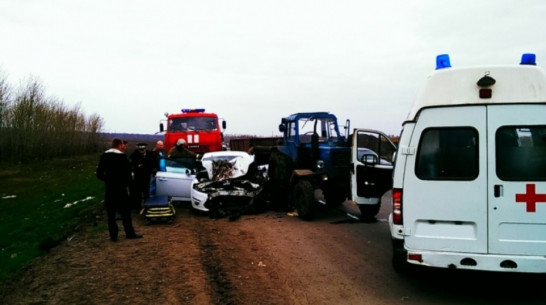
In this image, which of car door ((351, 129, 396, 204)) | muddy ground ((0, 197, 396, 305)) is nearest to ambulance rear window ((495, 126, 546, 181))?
muddy ground ((0, 197, 396, 305))

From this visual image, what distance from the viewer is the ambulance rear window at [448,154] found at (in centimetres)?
511

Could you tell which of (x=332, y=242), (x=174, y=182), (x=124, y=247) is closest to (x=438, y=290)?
(x=332, y=242)

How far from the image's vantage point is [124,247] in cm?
823

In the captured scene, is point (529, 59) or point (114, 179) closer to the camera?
point (529, 59)

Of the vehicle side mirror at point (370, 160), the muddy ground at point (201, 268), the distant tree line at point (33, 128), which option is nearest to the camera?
the muddy ground at point (201, 268)

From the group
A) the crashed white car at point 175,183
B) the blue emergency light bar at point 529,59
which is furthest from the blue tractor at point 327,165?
the blue emergency light bar at point 529,59

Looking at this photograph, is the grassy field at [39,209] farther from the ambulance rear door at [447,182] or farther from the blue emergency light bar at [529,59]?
the blue emergency light bar at [529,59]

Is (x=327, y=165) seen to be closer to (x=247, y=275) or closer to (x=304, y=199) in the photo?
(x=304, y=199)

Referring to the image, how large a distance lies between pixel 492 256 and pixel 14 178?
26.4 meters

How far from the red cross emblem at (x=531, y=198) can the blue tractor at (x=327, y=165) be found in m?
3.32

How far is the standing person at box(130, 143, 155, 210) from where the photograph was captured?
12.0 meters

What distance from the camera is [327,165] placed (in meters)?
11.1

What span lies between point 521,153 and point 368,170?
362cm

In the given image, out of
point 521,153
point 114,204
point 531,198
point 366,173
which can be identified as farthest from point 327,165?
point 531,198
